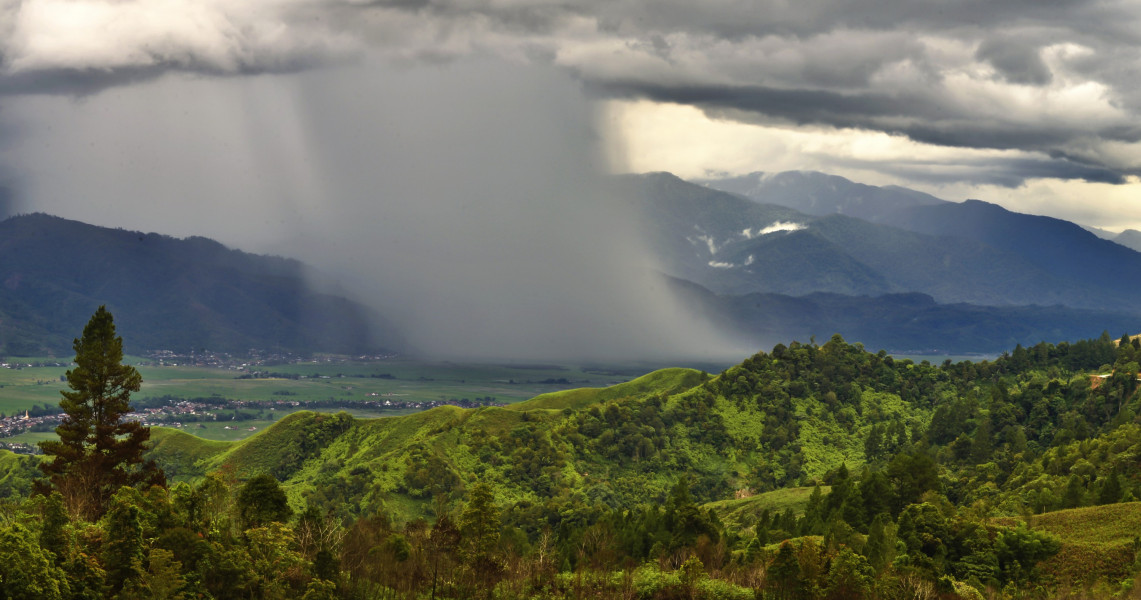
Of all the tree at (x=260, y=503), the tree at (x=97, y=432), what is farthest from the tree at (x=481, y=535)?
the tree at (x=97, y=432)

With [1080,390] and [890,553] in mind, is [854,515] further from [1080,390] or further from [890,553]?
[1080,390]

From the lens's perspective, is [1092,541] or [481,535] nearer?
[481,535]

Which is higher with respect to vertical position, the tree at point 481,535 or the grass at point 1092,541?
the tree at point 481,535

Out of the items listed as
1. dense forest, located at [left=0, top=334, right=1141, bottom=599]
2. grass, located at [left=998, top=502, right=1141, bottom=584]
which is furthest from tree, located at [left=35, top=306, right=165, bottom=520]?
grass, located at [left=998, top=502, right=1141, bottom=584]

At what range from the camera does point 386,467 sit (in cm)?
17825

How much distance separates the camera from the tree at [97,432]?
3142 inches

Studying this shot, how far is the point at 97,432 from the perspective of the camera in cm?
8181

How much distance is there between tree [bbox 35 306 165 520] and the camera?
262 feet

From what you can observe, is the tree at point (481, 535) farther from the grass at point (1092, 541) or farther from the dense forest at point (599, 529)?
the grass at point (1092, 541)

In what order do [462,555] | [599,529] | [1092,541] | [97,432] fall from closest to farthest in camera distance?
[462,555]
[97,432]
[1092,541]
[599,529]

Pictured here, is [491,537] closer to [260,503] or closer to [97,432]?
[260,503]

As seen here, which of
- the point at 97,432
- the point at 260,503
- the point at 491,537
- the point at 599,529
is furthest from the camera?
the point at 599,529

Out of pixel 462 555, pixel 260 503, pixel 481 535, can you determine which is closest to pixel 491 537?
pixel 481 535

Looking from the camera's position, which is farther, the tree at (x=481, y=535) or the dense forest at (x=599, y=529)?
the tree at (x=481, y=535)
